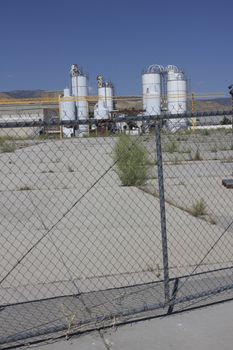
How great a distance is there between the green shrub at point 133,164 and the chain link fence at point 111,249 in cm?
3

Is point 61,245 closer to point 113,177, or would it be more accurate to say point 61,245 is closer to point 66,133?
point 113,177

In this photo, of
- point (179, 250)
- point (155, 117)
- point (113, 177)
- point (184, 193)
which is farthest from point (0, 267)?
point (113, 177)

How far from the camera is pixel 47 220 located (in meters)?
9.34

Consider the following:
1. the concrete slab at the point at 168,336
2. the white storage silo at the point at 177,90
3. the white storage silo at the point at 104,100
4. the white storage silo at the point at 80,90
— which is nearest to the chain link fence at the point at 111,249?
the concrete slab at the point at 168,336

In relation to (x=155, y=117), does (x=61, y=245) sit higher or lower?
lower

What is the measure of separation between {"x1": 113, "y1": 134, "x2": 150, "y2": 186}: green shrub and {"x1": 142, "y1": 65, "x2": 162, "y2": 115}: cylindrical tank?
38018mm

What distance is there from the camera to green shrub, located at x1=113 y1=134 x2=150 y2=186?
43.5ft

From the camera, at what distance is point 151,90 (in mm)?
54250

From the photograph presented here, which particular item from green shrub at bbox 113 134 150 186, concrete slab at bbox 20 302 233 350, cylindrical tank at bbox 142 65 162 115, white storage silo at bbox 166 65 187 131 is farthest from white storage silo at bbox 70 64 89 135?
concrete slab at bbox 20 302 233 350

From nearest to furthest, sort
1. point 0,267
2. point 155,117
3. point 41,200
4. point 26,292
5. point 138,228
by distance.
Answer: point 155,117 < point 26,292 < point 0,267 < point 138,228 < point 41,200

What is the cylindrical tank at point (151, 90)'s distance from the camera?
53.2m

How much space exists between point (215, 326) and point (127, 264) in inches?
86.5

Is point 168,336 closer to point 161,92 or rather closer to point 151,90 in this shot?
point 151,90

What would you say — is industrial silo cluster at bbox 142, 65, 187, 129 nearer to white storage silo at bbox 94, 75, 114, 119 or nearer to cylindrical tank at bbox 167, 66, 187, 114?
cylindrical tank at bbox 167, 66, 187, 114
